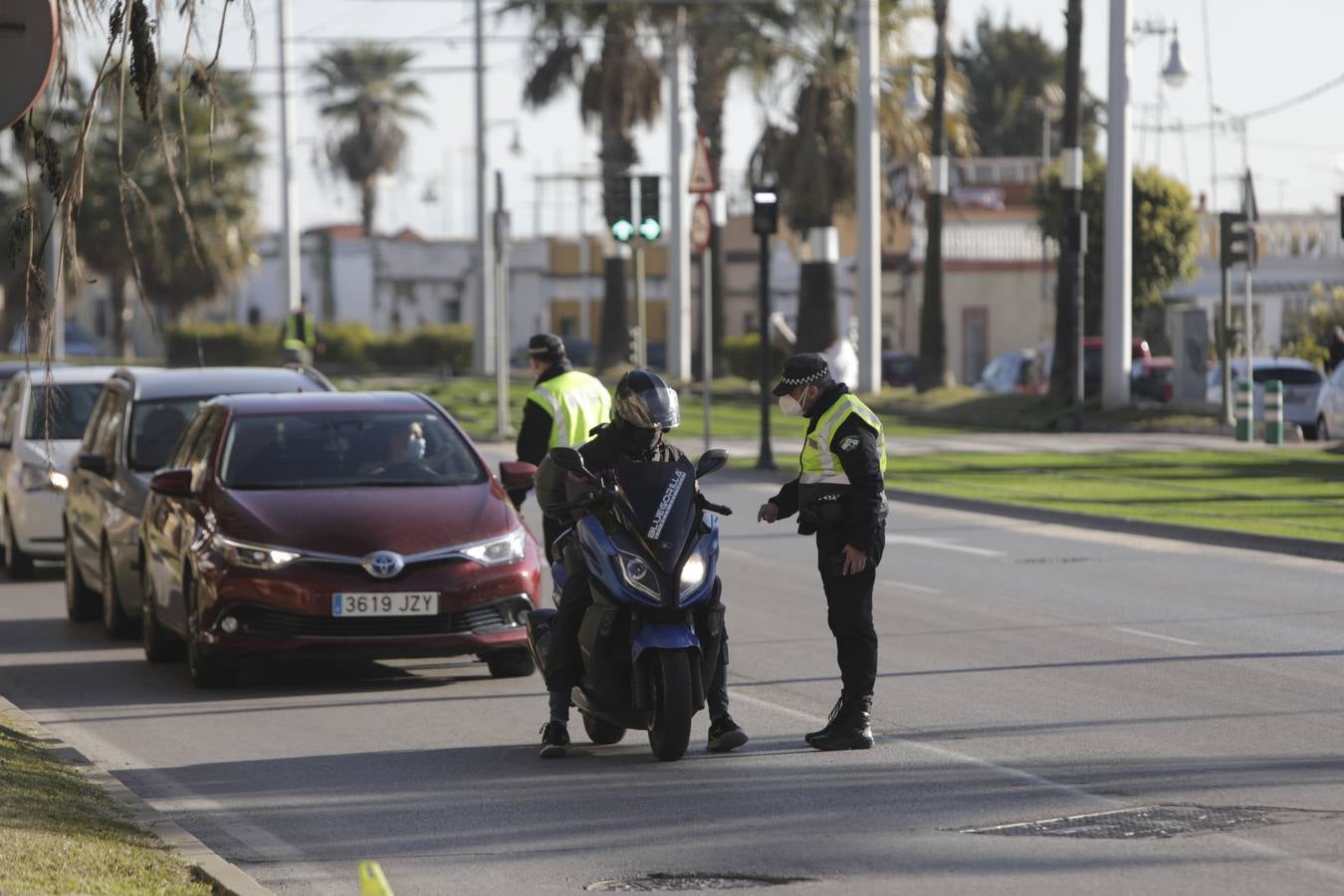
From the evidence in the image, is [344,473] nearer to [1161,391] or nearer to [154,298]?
[1161,391]

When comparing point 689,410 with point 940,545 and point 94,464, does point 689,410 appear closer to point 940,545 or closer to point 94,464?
point 940,545

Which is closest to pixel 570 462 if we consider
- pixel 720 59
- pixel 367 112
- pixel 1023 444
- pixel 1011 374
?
pixel 1023 444

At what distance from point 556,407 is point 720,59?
40599 millimetres

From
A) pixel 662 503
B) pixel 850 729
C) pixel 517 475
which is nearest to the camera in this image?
pixel 662 503

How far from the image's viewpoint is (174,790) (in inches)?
357

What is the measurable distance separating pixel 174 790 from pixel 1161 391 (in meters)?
35.2

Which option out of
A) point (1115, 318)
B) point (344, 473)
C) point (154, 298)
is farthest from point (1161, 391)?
point (154, 298)

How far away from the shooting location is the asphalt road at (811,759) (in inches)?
290

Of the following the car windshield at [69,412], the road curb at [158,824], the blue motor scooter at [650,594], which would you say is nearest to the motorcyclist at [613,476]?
the blue motor scooter at [650,594]

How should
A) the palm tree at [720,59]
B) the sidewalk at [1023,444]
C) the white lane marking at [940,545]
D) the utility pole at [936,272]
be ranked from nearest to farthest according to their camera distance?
the white lane marking at [940,545], the sidewalk at [1023,444], the utility pole at [936,272], the palm tree at [720,59]

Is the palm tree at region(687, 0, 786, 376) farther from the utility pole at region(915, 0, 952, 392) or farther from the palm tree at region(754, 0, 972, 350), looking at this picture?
the utility pole at region(915, 0, 952, 392)

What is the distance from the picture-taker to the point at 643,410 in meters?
9.23

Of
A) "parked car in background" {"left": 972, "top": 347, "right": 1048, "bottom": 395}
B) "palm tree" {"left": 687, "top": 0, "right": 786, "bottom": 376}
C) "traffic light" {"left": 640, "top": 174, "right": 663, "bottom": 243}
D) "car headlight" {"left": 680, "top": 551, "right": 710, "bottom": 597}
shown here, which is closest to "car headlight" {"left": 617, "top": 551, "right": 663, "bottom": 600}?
"car headlight" {"left": 680, "top": 551, "right": 710, "bottom": 597}

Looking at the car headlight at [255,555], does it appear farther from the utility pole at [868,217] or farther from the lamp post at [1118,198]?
the utility pole at [868,217]
